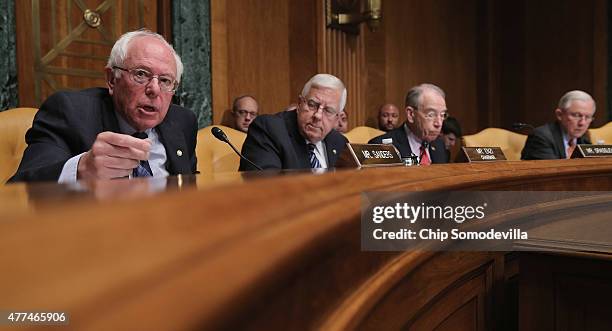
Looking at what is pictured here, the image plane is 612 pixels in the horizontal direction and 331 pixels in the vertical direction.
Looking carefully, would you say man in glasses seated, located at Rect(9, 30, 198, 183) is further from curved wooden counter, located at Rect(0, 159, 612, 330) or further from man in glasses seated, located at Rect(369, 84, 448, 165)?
man in glasses seated, located at Rect(369, 84, 448, 165)

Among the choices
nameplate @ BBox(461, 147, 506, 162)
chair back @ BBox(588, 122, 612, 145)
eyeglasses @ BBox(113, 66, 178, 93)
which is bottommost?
chair back @ BBox(588, 122, 612, 145)

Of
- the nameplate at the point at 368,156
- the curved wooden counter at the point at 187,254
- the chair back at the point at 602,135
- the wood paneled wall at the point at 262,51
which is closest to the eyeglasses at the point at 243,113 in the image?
the wood paneled wall at the point at 262,51

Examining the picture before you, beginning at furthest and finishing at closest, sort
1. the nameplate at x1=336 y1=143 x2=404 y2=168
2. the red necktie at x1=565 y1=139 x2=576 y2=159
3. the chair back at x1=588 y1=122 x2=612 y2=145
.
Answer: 1. the chair back at x1=588 y1=122 x2=612 y2=145
2. the red necktie at x1=565 y1=139 x2=576 y2=159
3. the nameplate at x1=336 y1=143 x2=404 y2=168

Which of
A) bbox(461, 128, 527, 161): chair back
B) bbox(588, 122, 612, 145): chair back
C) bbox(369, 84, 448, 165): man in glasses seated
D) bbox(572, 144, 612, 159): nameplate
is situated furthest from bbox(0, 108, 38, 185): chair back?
bbox(588, 122, 612, 145): chair back

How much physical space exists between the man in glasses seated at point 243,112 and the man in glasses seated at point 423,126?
3.45 feet

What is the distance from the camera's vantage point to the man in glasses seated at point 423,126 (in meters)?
3.38

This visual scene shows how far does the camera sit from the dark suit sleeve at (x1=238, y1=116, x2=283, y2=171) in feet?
7.82

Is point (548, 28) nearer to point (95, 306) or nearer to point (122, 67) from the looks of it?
point (122, 67)

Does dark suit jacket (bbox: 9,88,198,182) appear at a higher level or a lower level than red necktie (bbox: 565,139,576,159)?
higher

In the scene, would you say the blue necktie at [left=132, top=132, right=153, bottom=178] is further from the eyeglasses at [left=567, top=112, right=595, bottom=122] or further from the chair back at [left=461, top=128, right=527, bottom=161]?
the eyeglasses at [left=567, top=112, right=595, bottom=122]

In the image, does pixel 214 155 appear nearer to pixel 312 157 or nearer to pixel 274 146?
pixel 274 146

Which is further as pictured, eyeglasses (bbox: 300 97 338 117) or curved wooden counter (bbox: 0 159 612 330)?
eyeglasses (bbox: 300 97 338 117)

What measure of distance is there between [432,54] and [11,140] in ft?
16.5

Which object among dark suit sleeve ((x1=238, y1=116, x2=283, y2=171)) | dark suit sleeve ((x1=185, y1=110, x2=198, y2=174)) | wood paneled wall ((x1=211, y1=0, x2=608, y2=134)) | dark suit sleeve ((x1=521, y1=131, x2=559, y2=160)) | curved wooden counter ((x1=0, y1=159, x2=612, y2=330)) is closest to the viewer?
curved wooden counter ((x1=0, y1=159, x2=612, y2=330))
